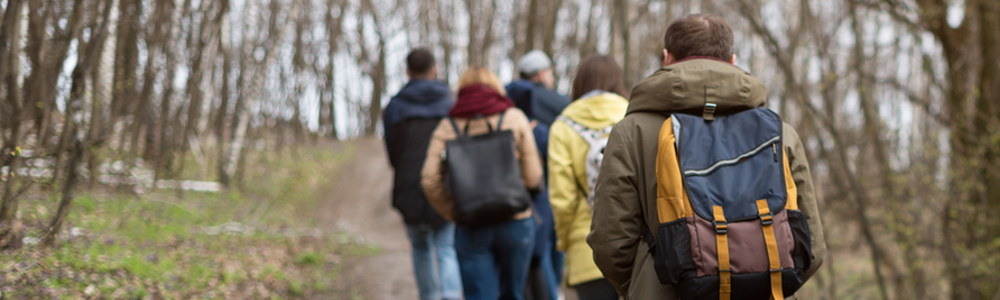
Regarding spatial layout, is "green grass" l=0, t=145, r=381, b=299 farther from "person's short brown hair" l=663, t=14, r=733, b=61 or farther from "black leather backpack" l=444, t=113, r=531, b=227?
"person's short brown hair" l=663, t=14, r=733, b=61

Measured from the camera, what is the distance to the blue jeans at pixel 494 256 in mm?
3365

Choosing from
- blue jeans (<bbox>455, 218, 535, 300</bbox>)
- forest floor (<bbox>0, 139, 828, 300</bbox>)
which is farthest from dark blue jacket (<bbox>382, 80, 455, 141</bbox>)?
forest floor (<bbox>0, 139, 828, 300</bbox>)

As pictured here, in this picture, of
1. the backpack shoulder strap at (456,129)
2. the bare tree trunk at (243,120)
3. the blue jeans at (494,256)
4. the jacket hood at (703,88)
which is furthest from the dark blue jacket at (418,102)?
the bare tree trunk at (243,120)

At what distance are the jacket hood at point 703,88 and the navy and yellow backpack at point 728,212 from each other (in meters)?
0.04

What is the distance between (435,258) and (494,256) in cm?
82

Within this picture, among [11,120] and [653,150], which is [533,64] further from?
[11,120]

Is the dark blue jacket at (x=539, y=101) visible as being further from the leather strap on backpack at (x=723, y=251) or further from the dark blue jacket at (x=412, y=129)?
the leather strap on backpack at (x=723, y=251)

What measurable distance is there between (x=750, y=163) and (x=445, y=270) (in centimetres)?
260

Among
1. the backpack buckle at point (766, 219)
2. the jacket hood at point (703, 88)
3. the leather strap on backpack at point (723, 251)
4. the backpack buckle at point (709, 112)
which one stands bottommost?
the leather strap on backpack at point (723, 251)

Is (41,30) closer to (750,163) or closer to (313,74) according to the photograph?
(750,163)

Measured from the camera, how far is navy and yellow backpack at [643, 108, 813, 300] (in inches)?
68.6

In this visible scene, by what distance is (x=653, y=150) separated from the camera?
1.93m

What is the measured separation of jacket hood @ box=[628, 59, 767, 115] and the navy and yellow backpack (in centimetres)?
4

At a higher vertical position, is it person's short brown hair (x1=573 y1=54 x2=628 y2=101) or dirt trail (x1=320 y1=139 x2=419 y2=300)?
person's short brown hair (x1=573 y1=54 x2=628 y2=101)
